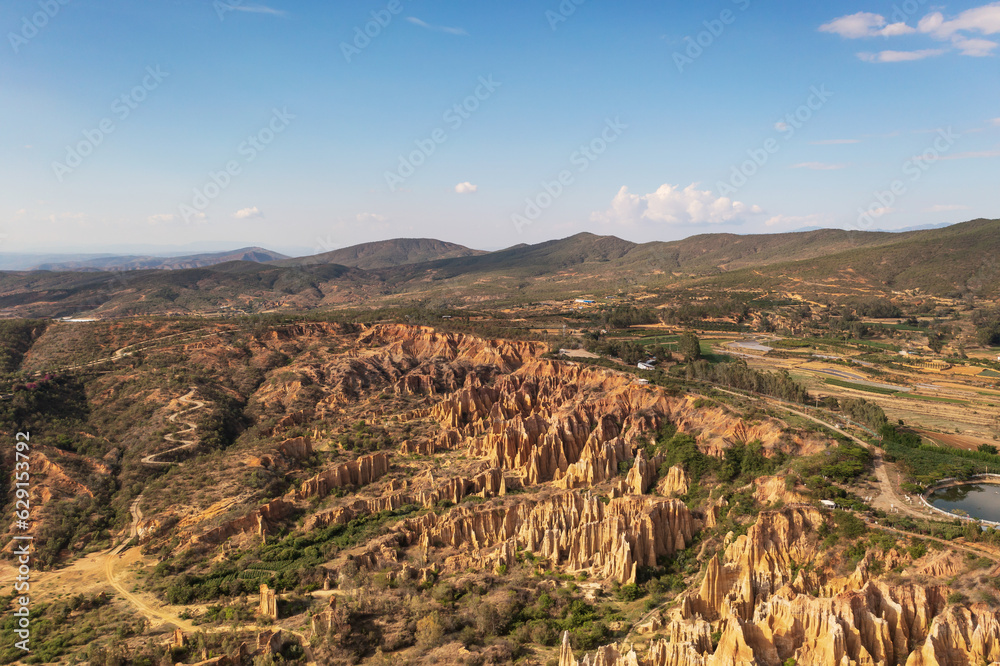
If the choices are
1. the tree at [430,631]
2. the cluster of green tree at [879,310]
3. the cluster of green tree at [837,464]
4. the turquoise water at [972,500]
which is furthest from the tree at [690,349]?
the tree at [430,631]

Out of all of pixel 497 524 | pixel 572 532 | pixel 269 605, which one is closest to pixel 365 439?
pixel 497 524

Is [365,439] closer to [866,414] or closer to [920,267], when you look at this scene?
[866,414]

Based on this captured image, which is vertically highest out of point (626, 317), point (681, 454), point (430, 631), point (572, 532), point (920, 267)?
point (920, 267)

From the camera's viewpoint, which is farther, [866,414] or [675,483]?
[866,414]

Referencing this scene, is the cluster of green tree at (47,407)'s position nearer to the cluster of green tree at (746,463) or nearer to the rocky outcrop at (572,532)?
the rocky outcrop at (572,532)

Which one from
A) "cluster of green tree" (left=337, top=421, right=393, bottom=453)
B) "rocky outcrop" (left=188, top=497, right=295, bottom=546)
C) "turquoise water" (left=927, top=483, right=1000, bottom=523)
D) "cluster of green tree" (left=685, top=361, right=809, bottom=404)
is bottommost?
"rocky outcrop" (left=188, top=497, right=295, bottom=546)

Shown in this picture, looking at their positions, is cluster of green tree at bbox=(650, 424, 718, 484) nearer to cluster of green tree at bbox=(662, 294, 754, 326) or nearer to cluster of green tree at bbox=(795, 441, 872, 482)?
cluster of green tree at bbox=(795, 441, 872, 482)

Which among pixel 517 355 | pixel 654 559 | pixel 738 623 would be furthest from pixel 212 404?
pixel 738 623

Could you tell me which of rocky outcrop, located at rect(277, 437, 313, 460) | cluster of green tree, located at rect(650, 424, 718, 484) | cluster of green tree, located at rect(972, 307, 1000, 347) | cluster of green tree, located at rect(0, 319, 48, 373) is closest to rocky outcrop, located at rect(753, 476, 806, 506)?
cluster of green tree, located at rect(650, 424, 718, 484)
